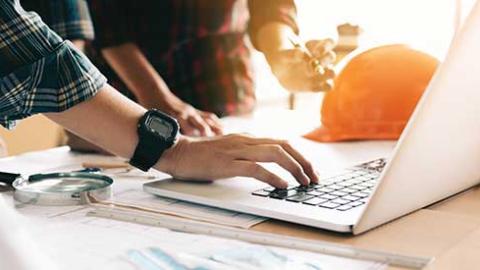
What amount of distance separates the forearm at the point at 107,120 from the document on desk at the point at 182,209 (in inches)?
3.3

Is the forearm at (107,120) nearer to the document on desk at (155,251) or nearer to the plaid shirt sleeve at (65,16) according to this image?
the document on desk at (155,251)

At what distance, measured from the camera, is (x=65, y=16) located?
1.30m

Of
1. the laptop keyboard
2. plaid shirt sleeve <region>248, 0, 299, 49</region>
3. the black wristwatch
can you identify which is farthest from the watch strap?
plaid shirt sleeve <region>248, 0, 299, 49</region>

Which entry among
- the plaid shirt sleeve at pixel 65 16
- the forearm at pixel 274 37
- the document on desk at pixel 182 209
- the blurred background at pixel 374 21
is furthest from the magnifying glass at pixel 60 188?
the blurred background at pixel 374 21

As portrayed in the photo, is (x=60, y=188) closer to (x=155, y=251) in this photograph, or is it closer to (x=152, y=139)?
(x=152, y=139)

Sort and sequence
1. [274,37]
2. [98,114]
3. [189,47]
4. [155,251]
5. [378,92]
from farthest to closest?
[189,47] → [274,37] → [378,92] → [98,114] → [155,251]

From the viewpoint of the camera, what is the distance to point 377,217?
71cm

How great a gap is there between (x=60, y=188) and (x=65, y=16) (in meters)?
0.53

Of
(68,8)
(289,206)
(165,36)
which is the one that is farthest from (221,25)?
(289,206)

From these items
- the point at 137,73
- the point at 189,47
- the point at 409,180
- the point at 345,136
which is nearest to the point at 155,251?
the point at 409,180

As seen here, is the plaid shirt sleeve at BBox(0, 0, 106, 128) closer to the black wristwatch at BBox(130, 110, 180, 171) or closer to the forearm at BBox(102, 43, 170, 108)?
the black wristwatch at BBox(130, 110, 180, 171)

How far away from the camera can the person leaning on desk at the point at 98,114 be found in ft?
2.81

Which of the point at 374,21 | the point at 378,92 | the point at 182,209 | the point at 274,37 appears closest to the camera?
the point at 182,209

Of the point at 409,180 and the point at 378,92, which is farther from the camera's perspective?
the point at 378,92
